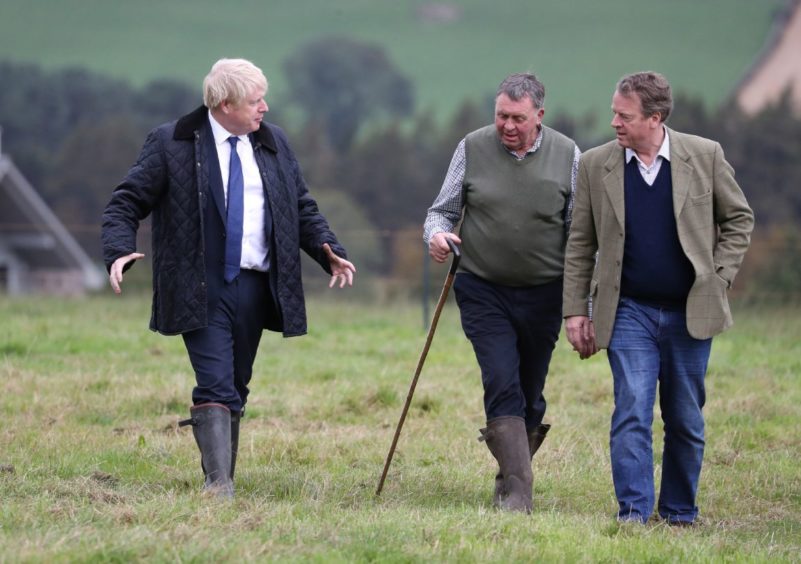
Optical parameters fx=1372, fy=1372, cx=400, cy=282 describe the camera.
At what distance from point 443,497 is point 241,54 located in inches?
2801

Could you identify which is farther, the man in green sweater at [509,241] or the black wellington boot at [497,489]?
the black wellington boot at [497,489]

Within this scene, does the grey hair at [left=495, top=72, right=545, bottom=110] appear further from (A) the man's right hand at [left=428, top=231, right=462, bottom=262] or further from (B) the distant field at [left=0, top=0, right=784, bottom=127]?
(B) the distant field at [left=0, top=0, right=784, bottom=127]

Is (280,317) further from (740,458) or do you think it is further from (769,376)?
(769,376)

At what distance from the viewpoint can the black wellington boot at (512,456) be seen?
21.6 ft

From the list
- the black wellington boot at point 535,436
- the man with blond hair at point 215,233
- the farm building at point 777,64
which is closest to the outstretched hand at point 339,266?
the man with blond hair at point 215,233

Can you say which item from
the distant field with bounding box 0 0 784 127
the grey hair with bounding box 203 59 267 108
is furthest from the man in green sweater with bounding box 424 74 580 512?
the distant field with bounding box 0 0 784 127

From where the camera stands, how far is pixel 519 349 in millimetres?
6898

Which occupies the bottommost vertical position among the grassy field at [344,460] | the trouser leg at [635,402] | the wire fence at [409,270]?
the wire fence at [409,270]

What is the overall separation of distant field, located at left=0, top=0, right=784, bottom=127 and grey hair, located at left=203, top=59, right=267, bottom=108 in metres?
61.6

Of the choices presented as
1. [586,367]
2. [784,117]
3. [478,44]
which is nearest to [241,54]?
[478,44]

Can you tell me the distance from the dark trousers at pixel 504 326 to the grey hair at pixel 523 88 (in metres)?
0.90

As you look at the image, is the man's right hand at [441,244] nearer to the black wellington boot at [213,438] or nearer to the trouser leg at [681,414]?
the trouser leg at [681,414]

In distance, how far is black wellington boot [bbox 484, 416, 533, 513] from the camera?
6.58m

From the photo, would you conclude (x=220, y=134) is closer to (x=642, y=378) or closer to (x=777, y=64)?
(x=642, y=378)
